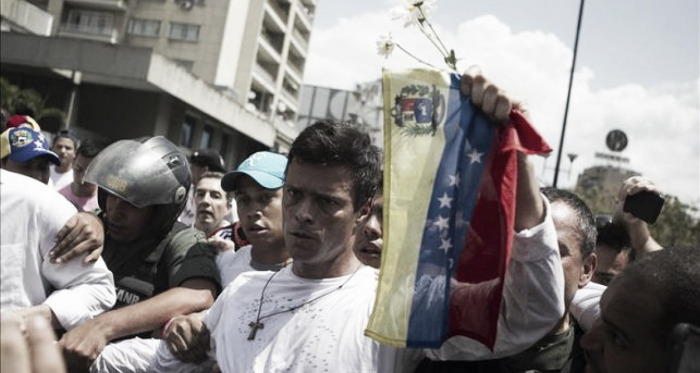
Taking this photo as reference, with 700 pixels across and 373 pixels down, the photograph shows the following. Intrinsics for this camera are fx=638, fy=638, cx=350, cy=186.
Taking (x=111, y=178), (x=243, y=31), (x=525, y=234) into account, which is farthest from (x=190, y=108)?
(x=525, y=234)

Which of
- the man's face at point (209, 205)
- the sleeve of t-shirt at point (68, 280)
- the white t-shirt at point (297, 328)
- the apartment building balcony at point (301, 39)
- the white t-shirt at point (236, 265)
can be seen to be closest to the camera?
the white t-shirt at point (297, 328)

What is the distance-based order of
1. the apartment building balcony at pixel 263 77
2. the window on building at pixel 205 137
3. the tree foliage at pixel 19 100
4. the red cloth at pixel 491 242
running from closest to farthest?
the red cloth at pixel 491 242
the tree foliage at pixel 19 100
the window on building at pixel 205 137
the apartment building balcony at pixel 263 77

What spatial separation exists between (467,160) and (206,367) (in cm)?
131

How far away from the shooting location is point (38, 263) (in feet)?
7.41

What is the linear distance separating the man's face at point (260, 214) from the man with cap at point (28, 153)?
129 centimetres

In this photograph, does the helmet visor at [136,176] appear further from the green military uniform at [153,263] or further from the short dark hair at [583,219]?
the short dark hair at [583,219]

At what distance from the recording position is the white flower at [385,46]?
2404mm

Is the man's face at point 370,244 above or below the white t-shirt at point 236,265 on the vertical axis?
above

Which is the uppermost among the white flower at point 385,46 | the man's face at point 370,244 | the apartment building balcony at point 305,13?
the apartment building balcony at point 305,13

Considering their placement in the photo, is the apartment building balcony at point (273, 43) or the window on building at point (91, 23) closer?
the window on building at point (91, 23)

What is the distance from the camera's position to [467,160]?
5.73ft

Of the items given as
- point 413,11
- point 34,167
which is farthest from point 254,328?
point 34,167

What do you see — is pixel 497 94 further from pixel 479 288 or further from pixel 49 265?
pixel 49 265

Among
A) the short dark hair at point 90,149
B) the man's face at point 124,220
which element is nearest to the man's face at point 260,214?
the man's face at point 124,220
